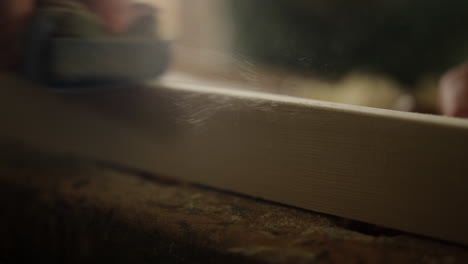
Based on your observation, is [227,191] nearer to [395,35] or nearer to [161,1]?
[161,1]

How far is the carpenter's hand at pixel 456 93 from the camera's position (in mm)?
896

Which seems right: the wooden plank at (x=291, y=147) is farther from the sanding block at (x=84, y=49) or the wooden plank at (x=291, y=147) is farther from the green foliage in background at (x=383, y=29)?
the green foliage in background at (x=383, y=29)

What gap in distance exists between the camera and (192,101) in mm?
879

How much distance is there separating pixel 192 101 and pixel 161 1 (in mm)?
262

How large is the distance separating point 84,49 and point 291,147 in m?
0.55

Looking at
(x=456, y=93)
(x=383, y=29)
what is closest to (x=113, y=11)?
(x=456, y=93)

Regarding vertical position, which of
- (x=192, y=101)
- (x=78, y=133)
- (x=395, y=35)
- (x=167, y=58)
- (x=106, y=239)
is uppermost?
(x=395, y=35)

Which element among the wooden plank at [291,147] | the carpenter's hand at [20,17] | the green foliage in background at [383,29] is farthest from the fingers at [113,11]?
the green foliage in background at [383,29]

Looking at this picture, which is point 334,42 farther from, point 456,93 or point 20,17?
point 20,17

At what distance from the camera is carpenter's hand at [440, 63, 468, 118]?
0.90 m

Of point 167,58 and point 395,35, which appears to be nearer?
point 167,58

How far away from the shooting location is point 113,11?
3.25ft

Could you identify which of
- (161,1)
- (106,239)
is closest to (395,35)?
(161,1)

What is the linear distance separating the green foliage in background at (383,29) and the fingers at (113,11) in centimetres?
78
